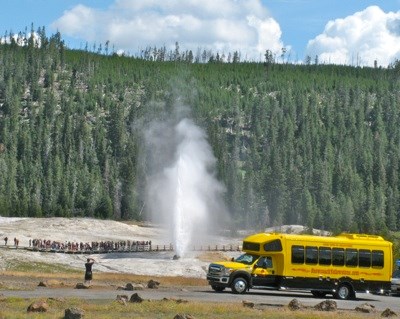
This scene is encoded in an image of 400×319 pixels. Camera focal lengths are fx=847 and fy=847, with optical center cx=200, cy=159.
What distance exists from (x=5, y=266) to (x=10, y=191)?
4156 inches

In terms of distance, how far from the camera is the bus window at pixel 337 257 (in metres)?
45.2

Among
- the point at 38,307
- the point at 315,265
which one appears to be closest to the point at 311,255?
the point at 315,265

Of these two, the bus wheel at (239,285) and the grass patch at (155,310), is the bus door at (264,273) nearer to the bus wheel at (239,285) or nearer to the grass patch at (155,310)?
the bus wheel at (239,285)

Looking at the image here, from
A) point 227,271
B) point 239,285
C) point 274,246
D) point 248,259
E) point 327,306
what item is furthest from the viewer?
point 248,259

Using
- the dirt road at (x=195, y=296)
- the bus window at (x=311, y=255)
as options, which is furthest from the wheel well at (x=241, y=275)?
the bus window at (x=311, y=255)

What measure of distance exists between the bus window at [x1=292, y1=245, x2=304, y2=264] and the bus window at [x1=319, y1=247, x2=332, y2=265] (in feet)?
3.79

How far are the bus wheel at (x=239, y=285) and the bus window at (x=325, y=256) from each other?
178 inches

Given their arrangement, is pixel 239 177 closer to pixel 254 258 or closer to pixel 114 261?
pixel 114 261

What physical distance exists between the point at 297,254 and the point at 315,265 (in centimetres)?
123

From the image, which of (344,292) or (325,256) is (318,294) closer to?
(344,292)

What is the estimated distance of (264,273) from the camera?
143 ft

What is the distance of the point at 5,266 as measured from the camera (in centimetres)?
7344

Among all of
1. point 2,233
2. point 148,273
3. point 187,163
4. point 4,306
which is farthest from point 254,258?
point 2,233

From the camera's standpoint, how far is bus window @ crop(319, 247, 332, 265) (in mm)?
44938
